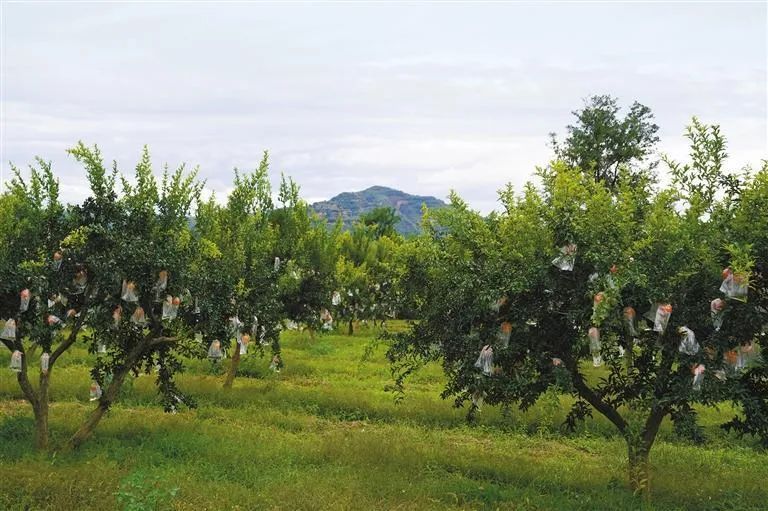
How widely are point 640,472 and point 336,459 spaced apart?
4454mm

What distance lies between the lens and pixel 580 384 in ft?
30.6

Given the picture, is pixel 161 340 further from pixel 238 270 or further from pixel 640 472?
pixel 640 472

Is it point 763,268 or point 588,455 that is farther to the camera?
point 588,455

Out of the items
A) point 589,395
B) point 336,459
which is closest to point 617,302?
point 589,395

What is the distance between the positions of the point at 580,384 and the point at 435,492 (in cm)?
247

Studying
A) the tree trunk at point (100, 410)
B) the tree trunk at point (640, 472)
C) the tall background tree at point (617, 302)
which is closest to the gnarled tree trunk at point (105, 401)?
the tree trunk at point (100, 410)

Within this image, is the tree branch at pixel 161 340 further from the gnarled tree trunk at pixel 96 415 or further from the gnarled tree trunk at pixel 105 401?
the gnarled tree trunk at pixel 96 415

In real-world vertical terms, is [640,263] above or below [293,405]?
above

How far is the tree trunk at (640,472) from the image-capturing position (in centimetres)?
909

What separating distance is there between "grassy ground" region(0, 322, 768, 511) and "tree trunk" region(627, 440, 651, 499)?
22 cm

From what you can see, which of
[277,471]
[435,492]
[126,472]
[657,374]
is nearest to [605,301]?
[657,374]

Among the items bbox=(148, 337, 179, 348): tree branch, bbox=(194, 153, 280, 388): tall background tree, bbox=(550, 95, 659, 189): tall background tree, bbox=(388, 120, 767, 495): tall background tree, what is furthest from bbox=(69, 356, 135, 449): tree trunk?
bbox=(550, 95, 659, 189): tall background tree

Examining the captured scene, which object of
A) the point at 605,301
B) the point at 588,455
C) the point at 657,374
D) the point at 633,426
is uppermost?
the point at 605,301

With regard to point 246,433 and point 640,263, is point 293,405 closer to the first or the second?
point 246,433
